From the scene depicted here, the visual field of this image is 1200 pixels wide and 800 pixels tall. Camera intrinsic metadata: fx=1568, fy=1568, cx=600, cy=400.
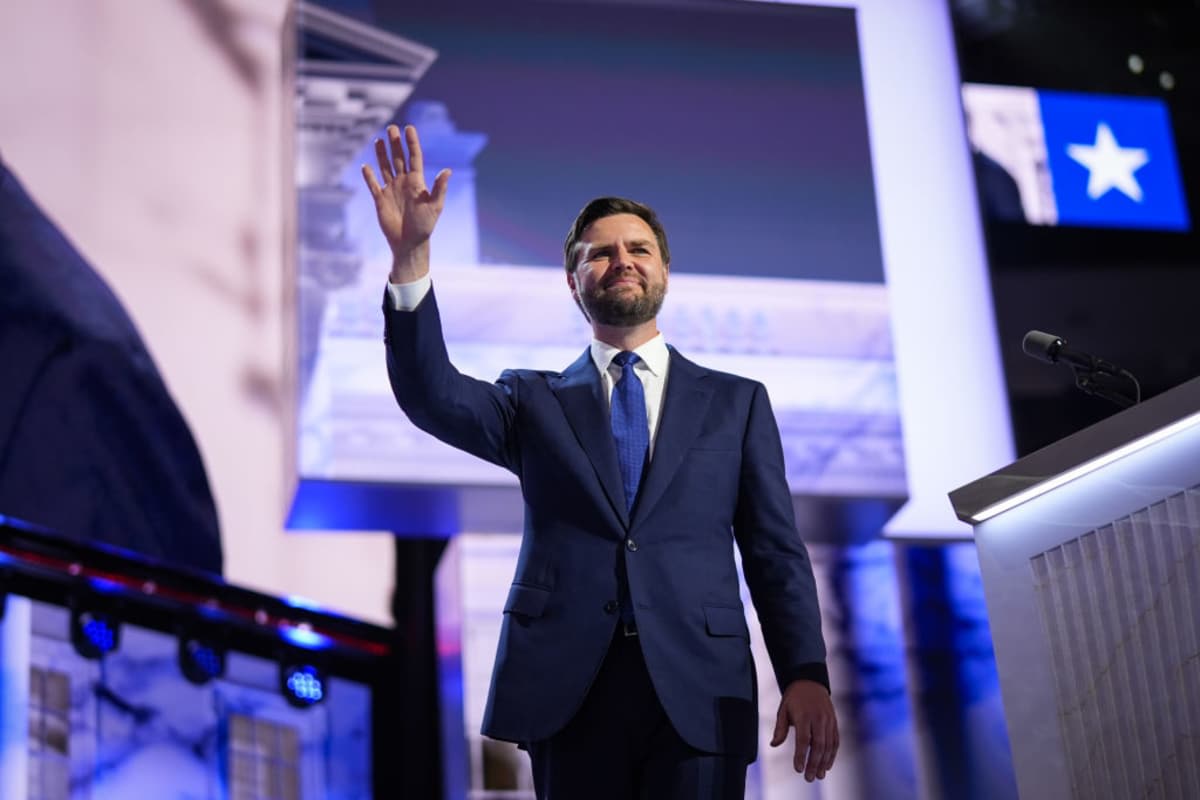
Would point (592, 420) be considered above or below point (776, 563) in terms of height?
above

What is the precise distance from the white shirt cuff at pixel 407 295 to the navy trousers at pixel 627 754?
47cm

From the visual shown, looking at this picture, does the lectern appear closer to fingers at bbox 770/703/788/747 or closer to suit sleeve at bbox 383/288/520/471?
fingers at bbox 770/703/788/747

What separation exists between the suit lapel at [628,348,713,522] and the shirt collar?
2 centimetres

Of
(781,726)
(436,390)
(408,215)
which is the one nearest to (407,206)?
(408,215)

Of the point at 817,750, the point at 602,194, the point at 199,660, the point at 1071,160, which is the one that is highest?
the point at 1071,160

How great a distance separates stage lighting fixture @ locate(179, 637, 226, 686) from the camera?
4094mm

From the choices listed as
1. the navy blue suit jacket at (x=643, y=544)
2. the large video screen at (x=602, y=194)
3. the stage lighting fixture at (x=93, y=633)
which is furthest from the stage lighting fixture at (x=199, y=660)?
the navy blue suit jacket at (x=643, y=544)

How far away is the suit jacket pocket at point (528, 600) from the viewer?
1884mm

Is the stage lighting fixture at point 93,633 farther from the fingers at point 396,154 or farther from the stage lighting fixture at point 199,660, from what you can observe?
the fingers at point 396,154

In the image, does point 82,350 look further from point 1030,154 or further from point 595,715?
point 1030,154

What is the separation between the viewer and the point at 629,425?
6.57 feet

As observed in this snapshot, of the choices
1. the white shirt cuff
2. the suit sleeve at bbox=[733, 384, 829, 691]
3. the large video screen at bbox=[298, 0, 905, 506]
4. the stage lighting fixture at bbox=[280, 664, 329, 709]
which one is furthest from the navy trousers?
the stage lighting fixture at bbox=[280, 664, 329, 709]

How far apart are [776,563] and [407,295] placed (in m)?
0.56

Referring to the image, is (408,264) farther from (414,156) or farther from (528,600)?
(528,600)
